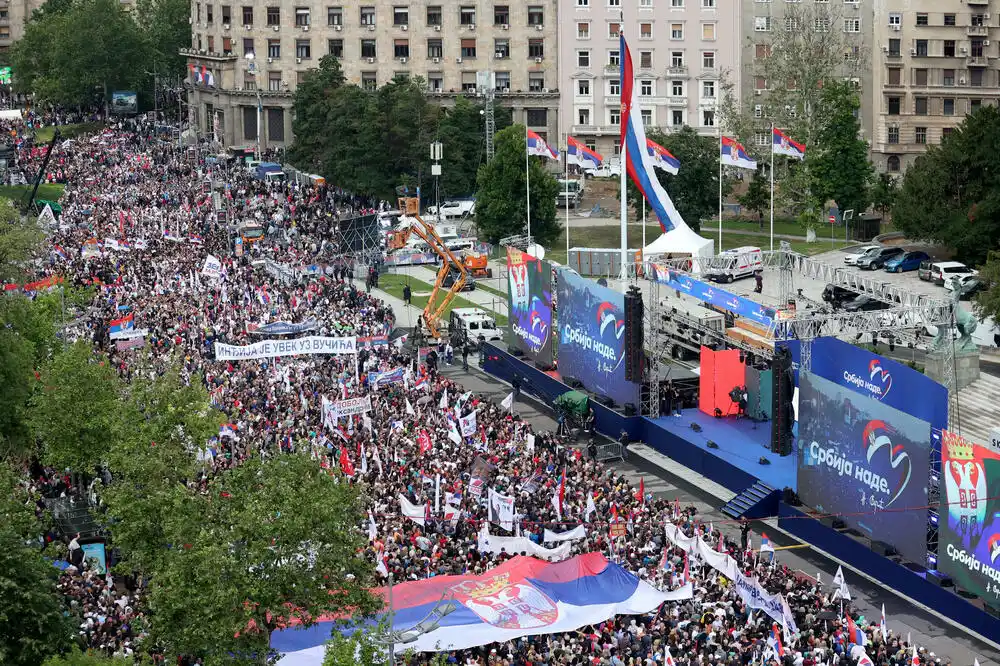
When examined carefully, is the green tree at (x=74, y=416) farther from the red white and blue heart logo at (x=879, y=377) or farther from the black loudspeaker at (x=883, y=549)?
the red white and blue heart logo at (x=879, y=377)

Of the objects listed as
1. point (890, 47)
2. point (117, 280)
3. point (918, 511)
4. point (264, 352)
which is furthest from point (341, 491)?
point (890, 47)

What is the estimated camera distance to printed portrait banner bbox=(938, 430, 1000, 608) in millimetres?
42000

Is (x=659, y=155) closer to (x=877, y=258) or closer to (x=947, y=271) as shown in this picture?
(x=947, y=271)

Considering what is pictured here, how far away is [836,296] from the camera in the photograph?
74.4 m

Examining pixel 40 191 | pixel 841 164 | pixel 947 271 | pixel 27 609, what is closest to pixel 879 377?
pixel 27 609

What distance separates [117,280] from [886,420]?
44.5m

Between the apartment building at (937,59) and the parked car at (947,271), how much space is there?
31.8m

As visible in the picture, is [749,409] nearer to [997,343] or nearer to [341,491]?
[997,343]

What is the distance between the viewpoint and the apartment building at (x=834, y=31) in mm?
111062

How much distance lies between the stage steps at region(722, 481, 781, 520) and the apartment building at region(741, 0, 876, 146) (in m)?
60.5

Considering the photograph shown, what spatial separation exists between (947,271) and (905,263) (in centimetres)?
445

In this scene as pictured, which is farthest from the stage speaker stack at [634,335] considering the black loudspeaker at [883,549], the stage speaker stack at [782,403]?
the black loudspeaker at [883,549]

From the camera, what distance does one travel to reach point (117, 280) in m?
79.7

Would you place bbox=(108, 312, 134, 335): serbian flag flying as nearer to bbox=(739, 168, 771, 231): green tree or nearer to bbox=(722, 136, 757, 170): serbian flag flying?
bbox=(722, 136, 757, 170): serbian flag flying
